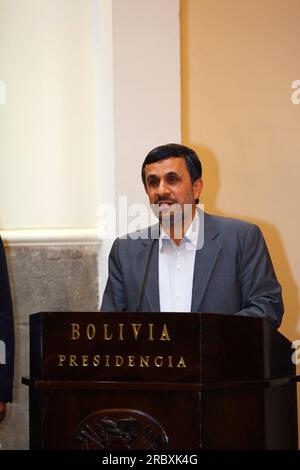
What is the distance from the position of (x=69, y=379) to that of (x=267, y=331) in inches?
27.0

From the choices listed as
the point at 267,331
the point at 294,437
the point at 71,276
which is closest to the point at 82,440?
the point at 267,331

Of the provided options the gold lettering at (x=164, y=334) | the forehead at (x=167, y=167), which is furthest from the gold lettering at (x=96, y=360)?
the forehead at (x=167, y=167)

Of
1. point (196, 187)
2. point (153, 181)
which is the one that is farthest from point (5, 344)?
point (196, 187)

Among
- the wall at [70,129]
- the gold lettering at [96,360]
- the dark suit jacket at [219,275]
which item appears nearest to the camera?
the gold lettering at [96,360]

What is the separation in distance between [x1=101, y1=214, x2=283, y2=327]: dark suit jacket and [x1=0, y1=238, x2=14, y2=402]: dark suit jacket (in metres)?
0.40

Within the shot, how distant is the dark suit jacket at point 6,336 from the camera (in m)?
3.67

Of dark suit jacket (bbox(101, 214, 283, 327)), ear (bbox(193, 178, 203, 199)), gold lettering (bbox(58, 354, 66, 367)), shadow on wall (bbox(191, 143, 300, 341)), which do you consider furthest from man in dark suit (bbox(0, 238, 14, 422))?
shadow on wall (bbox(191, 143, 300, 341))

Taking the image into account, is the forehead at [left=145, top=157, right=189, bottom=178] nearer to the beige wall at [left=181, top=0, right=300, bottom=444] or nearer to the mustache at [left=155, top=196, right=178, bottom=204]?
the mustache at [left=155, top=196, right=178, bottom=204]

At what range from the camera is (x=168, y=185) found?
3561 mm

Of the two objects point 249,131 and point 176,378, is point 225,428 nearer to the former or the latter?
Answer: point 176,378

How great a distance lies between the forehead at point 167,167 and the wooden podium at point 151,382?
773 mm

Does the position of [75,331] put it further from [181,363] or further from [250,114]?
[250,114]

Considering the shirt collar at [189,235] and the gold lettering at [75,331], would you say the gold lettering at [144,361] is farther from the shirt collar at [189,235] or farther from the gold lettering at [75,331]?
the shirt collar at [189,235]

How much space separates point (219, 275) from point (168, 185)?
398 mm
